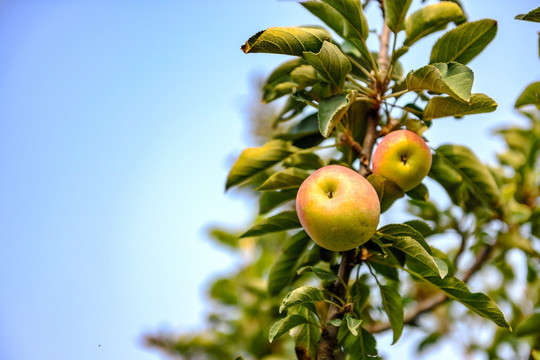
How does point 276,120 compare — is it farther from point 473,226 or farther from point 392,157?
point 473,226

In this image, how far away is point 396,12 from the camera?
5.16ft

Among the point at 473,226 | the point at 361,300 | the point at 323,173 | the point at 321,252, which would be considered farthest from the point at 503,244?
the point at 323,173

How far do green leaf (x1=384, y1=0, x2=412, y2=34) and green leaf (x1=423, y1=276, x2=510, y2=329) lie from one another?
88 cm

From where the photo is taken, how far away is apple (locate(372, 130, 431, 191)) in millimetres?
1407

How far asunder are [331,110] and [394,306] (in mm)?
694

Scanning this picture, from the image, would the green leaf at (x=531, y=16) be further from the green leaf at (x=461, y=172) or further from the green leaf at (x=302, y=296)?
the green leaf at (x=302, y=296)

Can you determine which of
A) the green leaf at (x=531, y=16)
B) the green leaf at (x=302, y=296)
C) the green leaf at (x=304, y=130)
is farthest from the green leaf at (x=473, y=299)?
the green leaf at (x=531, y=16)

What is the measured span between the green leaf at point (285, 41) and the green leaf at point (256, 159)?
40cm

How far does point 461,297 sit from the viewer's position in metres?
1.38

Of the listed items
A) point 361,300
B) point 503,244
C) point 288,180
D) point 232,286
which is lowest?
point 232,286

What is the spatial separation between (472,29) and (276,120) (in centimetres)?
81

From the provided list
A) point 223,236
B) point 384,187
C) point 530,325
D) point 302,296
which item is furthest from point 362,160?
point 223,236

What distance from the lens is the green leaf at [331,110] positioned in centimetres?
129

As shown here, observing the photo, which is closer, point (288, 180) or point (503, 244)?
point (288, 180)
